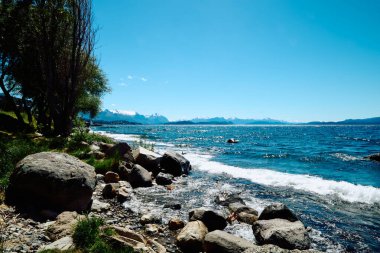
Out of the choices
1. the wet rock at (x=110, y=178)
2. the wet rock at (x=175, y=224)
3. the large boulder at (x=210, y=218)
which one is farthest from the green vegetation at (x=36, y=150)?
the large boulder at (x=210, y=218)

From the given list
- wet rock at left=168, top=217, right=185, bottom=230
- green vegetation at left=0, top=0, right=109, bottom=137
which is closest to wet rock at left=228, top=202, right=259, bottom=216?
wet rock at left=168, top=217, right=185, bottom=230

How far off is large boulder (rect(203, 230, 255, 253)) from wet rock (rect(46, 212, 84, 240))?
3.93 meters

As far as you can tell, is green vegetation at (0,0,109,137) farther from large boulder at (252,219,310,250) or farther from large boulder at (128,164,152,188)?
large boulder at (252,219,310,250)

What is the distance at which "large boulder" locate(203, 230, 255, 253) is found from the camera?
7926 mm

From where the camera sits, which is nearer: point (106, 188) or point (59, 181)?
point (59, 181)

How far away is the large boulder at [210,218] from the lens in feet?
33.8

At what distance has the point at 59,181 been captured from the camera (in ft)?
28.9

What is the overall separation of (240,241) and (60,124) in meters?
22.8

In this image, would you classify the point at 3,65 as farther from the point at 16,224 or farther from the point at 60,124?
the point at 16,224

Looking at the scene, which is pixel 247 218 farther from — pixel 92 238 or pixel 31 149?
pixel 31 149

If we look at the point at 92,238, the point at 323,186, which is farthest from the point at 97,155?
the point at 323,186

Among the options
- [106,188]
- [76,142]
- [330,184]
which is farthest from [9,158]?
[330,184]

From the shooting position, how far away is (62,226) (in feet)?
23.8

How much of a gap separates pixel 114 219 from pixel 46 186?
270 centimetres
